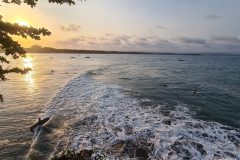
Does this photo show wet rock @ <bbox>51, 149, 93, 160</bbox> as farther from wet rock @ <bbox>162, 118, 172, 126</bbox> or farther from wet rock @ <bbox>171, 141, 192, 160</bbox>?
wet rock @ <bbox>162, 118, 172, 126</bbox>

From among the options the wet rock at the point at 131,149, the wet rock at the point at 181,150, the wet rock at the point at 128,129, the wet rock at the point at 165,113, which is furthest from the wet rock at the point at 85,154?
the wet rock at the point at 165,113

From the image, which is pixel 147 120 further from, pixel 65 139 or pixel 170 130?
pixel 65 139

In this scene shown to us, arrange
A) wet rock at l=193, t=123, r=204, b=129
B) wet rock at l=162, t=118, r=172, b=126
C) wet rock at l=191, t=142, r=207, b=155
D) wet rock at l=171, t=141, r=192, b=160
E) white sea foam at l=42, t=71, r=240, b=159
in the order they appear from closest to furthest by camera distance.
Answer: wet rock at l=171, t=141, r=192, b=160 < wet rock at l=191, t=142, r=207, b=155 < white sea foam at l=42, t=71, r=240, b=159 < wet rock at l=193, t=123, r=204, b=129 < wet rock at l=162, t=118, r=172, b=126

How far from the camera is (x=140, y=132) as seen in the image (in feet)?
68.5

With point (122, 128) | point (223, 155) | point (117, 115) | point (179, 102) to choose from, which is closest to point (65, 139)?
point (122, 128)

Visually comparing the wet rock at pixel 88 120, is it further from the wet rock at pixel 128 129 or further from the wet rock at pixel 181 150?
the wet rock at pixel 181 150

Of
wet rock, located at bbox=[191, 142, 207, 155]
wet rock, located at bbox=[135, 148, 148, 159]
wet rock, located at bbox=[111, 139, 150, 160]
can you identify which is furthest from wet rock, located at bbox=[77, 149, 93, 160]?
wet rock, located at bbox=[191, 142, 207, 155]

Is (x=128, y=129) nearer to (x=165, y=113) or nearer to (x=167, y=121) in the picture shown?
(x=167, y=121)

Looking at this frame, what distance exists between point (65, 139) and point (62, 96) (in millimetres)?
17092

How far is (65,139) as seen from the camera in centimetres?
2030

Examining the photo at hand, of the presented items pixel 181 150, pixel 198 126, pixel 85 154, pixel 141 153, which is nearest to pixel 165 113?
pixel 198 126

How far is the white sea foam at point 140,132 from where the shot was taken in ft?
57.6

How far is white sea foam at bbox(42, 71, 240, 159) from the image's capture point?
1756 cm

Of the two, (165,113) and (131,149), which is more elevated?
(165,113)
